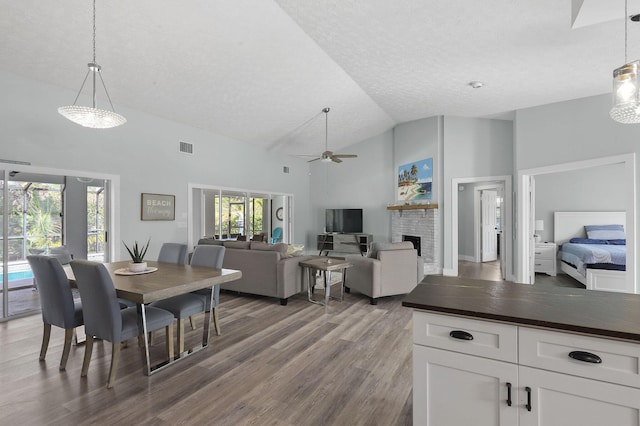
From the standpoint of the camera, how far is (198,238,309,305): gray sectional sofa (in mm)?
4488

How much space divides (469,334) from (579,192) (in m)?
7.16

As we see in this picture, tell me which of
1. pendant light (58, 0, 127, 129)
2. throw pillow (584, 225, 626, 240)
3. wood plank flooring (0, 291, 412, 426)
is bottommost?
wood plank flooring (0, 291, 412, 426)

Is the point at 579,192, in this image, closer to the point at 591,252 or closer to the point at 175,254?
the point at 591,252

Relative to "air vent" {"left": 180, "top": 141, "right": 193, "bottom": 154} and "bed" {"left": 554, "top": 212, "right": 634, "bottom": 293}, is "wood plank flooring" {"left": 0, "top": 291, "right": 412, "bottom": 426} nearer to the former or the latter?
"air vent" {"left": 180, "top": 141, "right": 193, "bottom": 154}

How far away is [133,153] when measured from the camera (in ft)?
16.9

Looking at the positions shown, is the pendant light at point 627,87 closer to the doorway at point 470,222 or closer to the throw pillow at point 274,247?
the throw pillow at point 274,247

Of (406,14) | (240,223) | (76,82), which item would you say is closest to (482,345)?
(406,14)

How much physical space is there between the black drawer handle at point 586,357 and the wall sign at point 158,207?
18.6ft

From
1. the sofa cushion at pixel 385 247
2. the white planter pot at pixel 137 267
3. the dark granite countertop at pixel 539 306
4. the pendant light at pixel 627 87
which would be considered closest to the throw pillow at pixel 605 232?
the sofa cushion at pixel 385 247

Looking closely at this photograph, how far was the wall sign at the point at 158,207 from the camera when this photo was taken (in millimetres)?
5326

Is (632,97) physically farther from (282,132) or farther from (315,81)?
(282,132)

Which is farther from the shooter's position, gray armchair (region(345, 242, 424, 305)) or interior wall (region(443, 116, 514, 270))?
interior wall (region(443, 116, 514, 270))

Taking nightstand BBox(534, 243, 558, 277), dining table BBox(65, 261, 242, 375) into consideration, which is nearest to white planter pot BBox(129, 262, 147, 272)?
dining table BBox(65, 261, 242, 375)

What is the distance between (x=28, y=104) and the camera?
4.00 m
